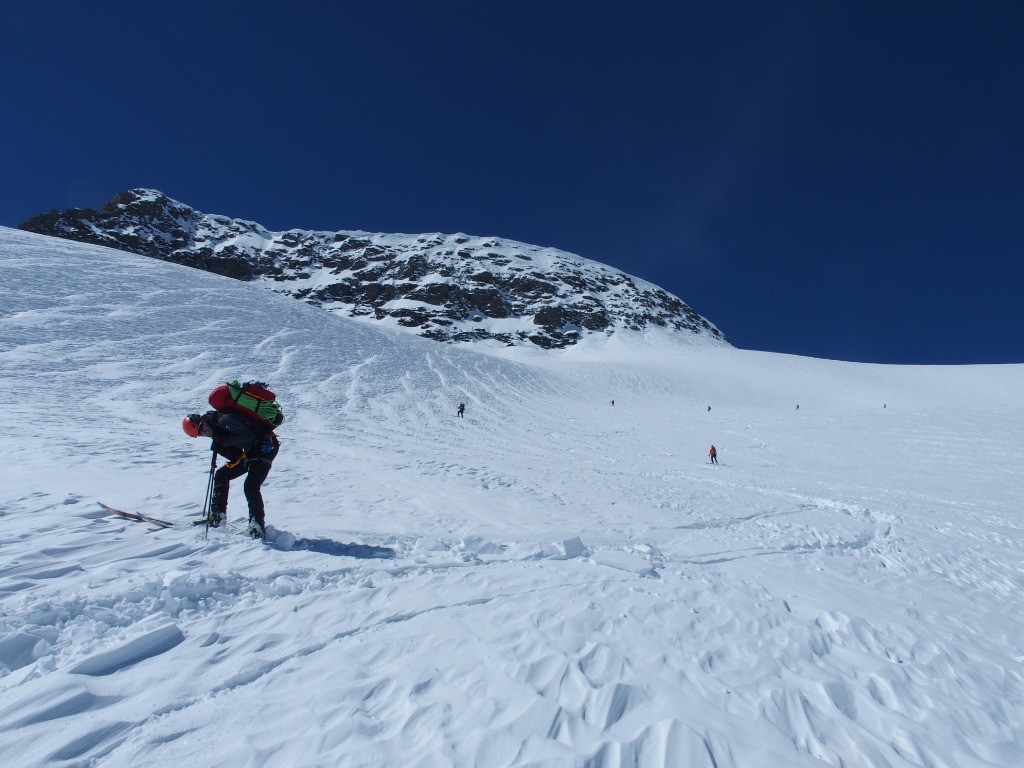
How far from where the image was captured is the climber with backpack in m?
5.18

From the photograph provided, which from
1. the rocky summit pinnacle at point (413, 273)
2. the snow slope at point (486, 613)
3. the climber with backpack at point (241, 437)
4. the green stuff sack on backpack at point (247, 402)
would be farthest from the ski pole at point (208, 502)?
the rocky summit pinnacle at point (413, 273)

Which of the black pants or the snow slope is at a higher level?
the black pants

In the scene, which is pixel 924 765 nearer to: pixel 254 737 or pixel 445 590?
pixel 445 590

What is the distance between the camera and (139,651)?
9.72ft

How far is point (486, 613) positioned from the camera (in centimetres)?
392

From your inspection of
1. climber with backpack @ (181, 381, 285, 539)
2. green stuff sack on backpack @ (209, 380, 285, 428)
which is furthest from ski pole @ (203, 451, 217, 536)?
green stuff sack on backpack @ (209, 380, 285, 428)

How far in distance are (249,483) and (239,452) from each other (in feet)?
1.39

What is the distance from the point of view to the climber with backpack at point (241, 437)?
5176 millimetres

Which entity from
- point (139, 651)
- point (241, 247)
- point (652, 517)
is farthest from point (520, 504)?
point (241, 247)

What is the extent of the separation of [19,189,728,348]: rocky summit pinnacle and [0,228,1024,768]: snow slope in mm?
77778

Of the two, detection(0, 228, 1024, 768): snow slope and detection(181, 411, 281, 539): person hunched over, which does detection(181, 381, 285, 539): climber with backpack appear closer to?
detection(181, 411, 281, 539): person hunched over

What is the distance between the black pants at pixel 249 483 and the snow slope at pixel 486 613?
0.38m

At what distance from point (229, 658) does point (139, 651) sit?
596mm

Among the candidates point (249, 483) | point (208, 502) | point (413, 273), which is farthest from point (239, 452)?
point (413, 273)
